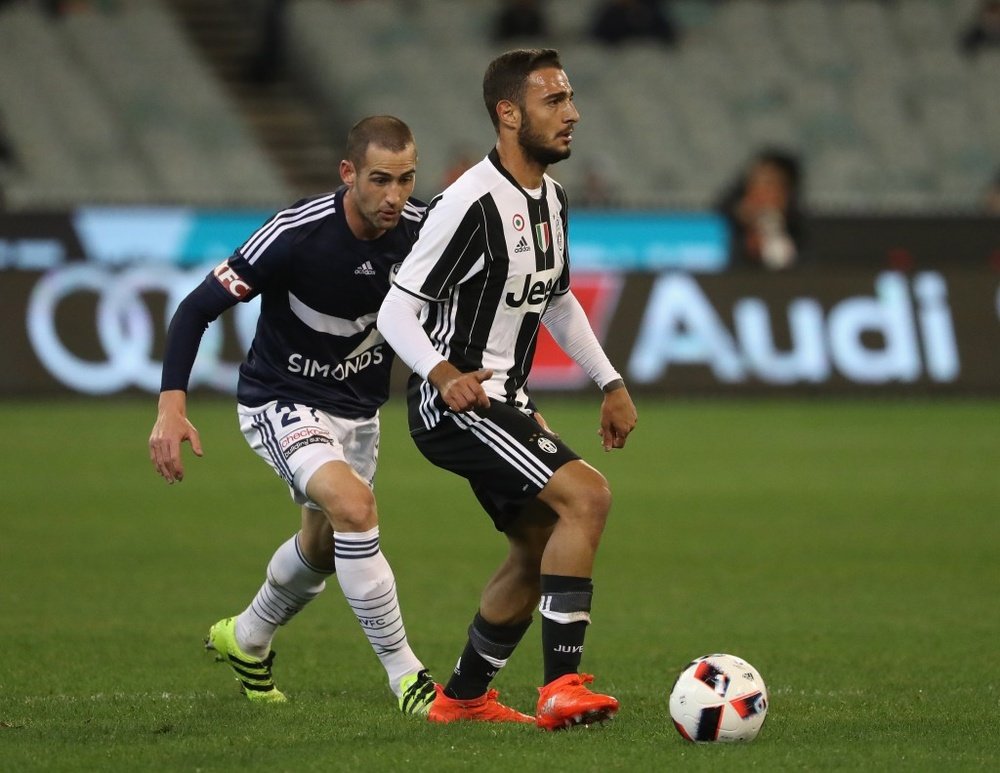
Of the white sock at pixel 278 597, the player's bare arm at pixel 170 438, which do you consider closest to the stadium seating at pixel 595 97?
the white sock at pixel 278 597

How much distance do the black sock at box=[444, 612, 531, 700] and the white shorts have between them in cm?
81

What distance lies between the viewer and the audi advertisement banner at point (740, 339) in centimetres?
1694

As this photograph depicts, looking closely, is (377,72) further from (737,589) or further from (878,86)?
(737,589)

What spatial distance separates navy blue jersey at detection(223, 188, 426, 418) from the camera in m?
6.29

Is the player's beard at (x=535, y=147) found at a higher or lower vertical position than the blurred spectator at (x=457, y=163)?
lower

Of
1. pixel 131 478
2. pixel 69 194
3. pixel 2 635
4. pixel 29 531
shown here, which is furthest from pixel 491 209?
pixel 69 194

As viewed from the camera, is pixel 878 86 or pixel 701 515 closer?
pixel 701 515

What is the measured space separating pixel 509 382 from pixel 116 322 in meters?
11.6

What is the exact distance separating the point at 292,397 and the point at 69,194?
14.4 metres

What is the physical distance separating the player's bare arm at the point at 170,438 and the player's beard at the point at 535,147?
147 centimetres

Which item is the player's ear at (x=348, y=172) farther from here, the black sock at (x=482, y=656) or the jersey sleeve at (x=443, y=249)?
the black sock at (x=482, y=656)

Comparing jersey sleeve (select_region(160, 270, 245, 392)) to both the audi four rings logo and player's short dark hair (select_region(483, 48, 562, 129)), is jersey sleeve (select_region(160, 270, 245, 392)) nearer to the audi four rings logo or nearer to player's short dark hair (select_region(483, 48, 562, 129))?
player's short dark hair (select_region(483, 48, 562, 129))

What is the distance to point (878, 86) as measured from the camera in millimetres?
25281

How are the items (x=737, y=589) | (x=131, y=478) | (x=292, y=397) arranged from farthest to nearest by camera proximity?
(x=131, y=478), (x=737, y=589), (x=292, y=397)
